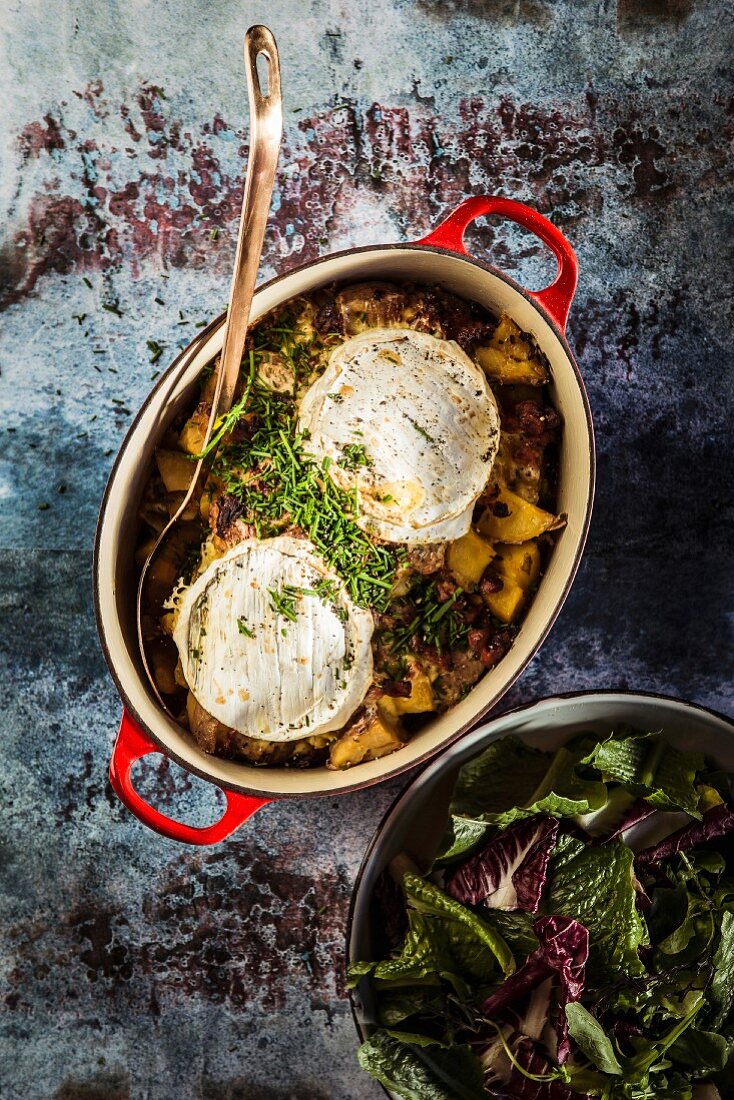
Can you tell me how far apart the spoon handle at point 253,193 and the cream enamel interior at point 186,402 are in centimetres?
14

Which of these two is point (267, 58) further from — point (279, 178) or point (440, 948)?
point (440, 948)

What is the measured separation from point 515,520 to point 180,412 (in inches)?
34.3

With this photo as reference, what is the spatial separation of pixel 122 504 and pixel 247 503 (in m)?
0.29

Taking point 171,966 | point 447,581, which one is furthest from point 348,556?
point 171,966

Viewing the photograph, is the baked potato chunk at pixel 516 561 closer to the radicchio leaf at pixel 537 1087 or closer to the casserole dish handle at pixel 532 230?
the casserole dish handle at pixel 532 230

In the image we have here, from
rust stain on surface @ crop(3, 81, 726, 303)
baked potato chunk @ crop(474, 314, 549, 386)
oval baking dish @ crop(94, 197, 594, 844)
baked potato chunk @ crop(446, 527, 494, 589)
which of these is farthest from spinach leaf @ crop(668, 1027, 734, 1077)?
rust stain on surface @ crop(3, 81, 726, 303)

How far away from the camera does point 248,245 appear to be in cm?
180

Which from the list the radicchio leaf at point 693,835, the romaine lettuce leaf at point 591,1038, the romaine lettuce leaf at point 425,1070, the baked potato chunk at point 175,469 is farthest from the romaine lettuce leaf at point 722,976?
the baked potato chunk at point 175,469

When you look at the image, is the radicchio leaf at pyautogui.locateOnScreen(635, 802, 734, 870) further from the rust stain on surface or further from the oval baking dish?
the rust stain on surface

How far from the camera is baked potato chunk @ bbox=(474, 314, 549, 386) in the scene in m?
2.21

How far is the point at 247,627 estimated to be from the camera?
204 cm

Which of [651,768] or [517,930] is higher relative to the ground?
[651,768]

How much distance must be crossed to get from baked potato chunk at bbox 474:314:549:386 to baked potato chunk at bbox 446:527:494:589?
406 millimetres

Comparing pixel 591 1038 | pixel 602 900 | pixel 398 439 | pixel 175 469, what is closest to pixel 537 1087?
pixel 591 1038
